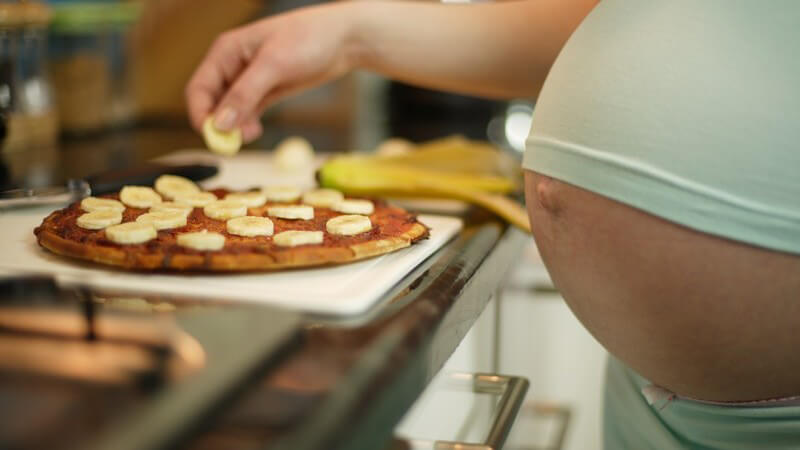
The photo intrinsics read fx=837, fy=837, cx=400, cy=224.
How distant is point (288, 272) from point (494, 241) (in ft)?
1.00

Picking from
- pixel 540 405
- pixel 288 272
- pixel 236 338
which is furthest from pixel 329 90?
pixel 236 338

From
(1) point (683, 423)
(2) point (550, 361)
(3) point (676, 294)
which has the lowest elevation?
(2) point (550, 361)

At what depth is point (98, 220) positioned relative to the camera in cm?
71

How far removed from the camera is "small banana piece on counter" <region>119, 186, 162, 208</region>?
2.70 feet

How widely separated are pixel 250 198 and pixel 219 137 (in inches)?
6.4

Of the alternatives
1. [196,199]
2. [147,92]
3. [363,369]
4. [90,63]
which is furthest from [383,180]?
[147,92]

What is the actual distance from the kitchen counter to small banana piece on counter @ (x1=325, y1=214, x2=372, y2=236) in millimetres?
61

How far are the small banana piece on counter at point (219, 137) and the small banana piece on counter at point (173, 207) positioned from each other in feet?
0.53

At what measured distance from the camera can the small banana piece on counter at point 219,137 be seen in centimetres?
97

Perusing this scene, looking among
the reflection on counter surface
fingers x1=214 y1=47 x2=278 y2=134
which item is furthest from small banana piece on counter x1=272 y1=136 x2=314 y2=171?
fingers x1=214 y1=47 x2=278 y2=134

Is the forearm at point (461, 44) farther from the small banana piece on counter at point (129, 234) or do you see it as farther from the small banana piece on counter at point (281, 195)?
the small banana piece on counter at point (129, 234)

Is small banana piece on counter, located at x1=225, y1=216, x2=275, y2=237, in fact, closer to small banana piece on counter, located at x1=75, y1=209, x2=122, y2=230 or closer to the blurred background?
small banana piece on counter, located at x1=75, y1=209, x2=122, y2=230

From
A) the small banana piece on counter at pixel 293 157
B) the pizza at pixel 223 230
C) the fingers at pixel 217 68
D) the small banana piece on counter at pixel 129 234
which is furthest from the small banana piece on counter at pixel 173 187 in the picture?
the small banana piece on counter at pixel 293 157

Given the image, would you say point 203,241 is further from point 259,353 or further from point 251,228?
point 259,353
